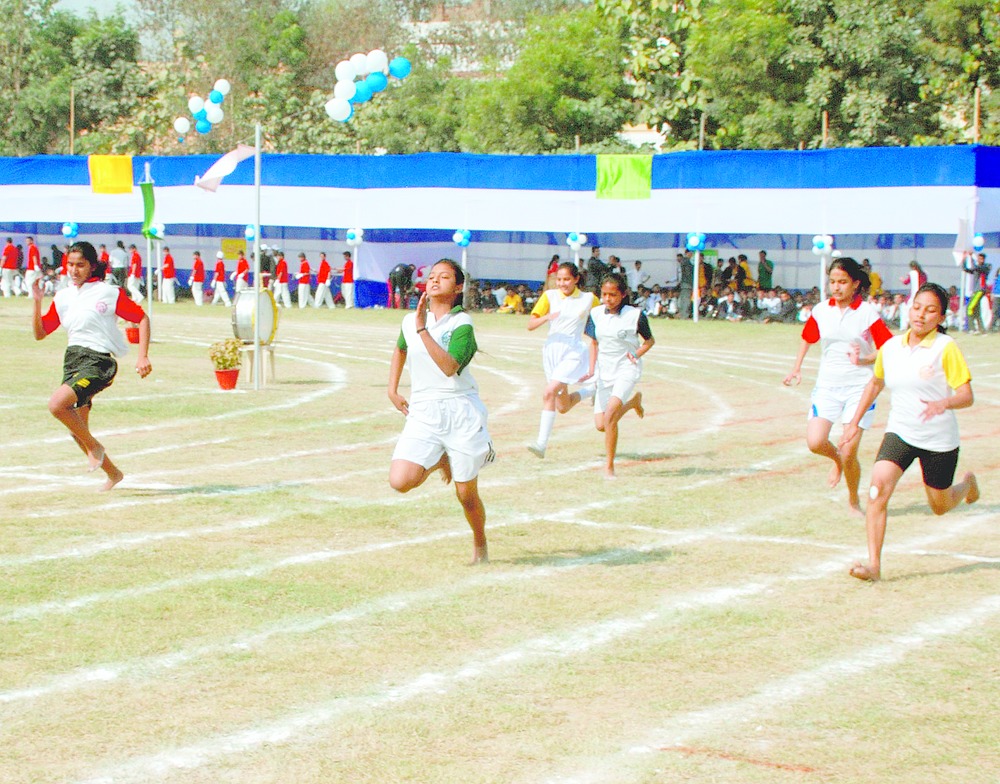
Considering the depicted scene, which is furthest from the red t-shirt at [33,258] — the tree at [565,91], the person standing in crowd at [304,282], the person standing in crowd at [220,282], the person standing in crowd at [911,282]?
the person standing in crowd at [911,282]

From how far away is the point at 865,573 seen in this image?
848 cm

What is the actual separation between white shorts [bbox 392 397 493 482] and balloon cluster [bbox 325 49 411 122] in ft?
50.4

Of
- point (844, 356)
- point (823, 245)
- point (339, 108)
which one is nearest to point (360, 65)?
point (339, 108)

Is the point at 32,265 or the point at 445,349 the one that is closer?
the point at 445,349

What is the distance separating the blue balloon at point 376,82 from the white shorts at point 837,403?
15.2 meters

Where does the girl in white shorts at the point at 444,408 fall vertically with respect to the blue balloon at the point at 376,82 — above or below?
below

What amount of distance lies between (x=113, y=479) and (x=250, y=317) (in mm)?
8383

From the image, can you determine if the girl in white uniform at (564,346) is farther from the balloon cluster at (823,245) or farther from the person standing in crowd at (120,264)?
the person standing in crowd at (120,264)

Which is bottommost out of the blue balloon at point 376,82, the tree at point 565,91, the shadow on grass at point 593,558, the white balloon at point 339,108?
the shadow on grass at point 593,558

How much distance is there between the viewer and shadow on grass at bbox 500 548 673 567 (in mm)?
9047

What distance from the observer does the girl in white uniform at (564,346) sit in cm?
1330

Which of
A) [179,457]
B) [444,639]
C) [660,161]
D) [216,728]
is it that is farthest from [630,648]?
[660,161]

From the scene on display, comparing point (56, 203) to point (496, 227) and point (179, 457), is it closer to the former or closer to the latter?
point (496, 227)

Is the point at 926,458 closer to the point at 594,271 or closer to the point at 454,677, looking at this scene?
the point at 454,677
